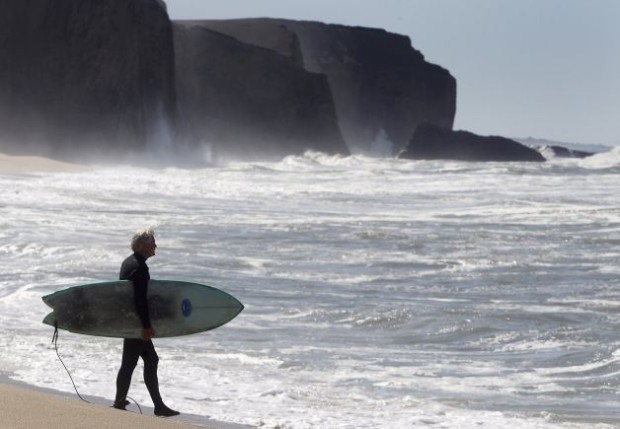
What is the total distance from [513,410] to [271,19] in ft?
336

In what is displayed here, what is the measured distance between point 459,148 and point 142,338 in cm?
9011

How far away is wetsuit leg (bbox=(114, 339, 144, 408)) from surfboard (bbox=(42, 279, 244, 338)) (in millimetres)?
53

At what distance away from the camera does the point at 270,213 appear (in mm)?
26484

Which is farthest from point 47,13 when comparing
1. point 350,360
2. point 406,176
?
point 350,360

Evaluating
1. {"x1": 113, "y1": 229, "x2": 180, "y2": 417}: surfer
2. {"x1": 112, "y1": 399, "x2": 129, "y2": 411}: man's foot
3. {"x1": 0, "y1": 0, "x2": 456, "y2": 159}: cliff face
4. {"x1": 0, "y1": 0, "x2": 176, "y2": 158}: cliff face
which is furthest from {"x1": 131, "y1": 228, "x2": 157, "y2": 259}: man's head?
{"x1": 0, "y1": 0, "x2": 176, "y2": 158}: cliff face

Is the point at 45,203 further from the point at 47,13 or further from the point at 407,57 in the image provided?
the point at 407,57

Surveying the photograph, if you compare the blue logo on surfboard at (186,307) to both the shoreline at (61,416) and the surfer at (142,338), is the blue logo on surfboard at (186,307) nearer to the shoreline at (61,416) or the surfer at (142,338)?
the surfer at (142,338)

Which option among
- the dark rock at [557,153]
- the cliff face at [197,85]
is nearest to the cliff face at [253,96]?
the cliff face at [197,85]

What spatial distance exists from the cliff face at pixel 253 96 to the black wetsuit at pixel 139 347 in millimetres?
76203

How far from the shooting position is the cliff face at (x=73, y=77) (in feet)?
202

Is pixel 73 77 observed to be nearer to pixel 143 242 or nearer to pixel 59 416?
pixel 143 242

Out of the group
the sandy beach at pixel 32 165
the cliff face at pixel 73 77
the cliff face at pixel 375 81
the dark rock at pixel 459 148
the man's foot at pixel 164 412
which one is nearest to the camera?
the man's foot at pixel 164 412

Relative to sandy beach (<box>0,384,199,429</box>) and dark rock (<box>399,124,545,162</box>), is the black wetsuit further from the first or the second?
dark rock (<box>399,124,545,162</box>)

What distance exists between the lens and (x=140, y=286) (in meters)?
7.70
